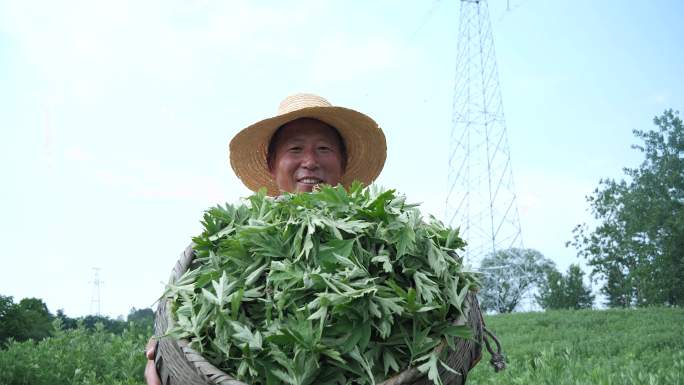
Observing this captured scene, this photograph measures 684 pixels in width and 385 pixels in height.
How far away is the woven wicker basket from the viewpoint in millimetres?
1678

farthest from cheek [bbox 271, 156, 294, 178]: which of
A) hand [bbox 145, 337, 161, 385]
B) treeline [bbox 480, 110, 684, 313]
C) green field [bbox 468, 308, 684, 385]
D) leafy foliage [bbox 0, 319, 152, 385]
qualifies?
treeline [bbox 480, 110, 684, 313]

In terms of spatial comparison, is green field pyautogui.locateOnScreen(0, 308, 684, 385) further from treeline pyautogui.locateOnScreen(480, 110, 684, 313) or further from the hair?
treeline pyautogui.locateOnScreen(480, 110, 684, 313)

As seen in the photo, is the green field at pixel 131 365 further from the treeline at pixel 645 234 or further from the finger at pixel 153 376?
the treeline at pixel 645 234

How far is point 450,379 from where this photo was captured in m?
1.77

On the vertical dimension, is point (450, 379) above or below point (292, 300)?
below

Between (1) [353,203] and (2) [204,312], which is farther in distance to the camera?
(1) [353,203]

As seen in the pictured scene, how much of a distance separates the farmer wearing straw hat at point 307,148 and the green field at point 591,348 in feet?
5.92

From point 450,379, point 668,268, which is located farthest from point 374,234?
point 668,268

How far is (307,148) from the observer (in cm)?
300

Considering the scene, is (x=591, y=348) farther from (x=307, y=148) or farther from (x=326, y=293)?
(x=326, y=293)

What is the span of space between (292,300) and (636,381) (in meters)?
2.94

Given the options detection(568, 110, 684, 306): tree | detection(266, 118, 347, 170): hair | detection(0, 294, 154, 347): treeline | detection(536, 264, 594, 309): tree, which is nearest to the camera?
detection(266, 118, 347, 170): hair

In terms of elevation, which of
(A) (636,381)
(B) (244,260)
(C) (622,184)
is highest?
(C) (622,184)

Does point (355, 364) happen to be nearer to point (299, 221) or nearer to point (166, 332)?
point (299, 221)
